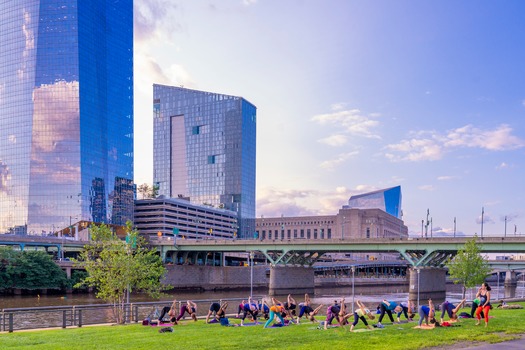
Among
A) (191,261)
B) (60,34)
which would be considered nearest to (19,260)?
(191,261)

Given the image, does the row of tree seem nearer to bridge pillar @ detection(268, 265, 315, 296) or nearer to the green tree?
the green tree

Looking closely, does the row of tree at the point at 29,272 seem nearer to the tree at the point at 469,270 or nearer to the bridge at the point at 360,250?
the bridge at the point at 360,250

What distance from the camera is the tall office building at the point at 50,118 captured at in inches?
7219

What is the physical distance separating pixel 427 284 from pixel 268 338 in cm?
8628

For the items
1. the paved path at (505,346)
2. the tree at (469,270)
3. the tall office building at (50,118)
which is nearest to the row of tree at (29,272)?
the tree at (469,270)

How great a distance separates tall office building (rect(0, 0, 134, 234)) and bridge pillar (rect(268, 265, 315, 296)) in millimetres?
95357

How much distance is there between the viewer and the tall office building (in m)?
183

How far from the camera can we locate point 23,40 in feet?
621

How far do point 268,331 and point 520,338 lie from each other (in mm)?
10635

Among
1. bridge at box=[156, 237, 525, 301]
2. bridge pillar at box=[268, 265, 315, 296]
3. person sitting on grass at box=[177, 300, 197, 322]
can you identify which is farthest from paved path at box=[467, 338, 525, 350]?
bridge pillar at box=[268, 265, 315, 296]

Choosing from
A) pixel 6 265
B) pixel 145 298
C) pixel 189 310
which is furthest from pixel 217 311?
pixel 6 265

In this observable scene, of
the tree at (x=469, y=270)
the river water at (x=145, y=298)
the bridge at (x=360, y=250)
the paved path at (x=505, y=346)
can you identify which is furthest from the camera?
the bridge at (x=360, y=250)

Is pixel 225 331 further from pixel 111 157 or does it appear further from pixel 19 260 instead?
pixel 111 157

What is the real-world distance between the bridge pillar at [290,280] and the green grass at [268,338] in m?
83.8
